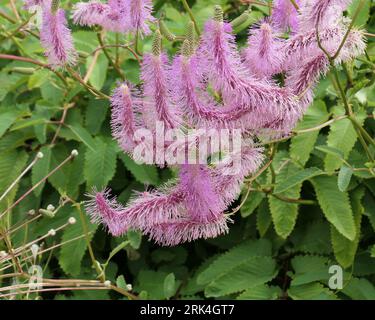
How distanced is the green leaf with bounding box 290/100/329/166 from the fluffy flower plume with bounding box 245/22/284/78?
1.69 ft

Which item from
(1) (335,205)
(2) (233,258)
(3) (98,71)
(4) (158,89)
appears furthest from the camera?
(3) (98,71)

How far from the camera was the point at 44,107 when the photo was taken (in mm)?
1695

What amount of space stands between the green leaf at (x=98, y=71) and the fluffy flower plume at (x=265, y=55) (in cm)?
69

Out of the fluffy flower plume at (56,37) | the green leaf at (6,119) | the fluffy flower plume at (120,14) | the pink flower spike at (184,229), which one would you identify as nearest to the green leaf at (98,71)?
the green leaf at (6,119)

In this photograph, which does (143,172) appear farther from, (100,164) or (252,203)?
(252,203)

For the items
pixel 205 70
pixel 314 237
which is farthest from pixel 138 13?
pixel 314 237

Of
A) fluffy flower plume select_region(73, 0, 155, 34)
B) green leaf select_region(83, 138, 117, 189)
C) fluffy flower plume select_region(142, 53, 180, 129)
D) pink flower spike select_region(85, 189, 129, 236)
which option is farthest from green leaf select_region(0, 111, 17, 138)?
fluffy flower plume select_region(142, 53, 180, 129)

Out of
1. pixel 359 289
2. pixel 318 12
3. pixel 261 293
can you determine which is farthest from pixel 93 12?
pixel 359 289

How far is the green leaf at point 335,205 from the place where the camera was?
1375 millimetres

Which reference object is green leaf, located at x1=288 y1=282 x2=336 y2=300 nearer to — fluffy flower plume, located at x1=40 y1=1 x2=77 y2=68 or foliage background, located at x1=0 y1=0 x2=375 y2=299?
foliage background, located at x1=0 y1=0 x2=375 y2=299

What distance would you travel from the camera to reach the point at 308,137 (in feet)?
4.85

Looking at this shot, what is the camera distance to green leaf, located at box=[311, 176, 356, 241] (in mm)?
1375

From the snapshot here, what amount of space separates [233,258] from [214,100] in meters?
0.67
